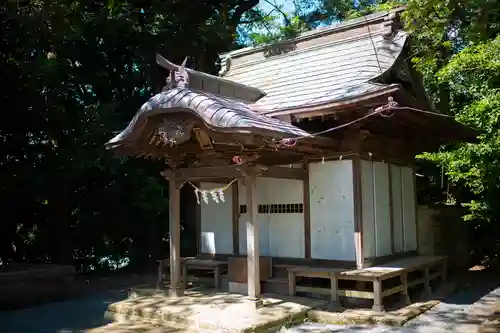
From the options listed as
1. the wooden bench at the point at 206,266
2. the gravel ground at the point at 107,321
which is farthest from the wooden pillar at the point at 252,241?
the wooden bench at the point at 206,266

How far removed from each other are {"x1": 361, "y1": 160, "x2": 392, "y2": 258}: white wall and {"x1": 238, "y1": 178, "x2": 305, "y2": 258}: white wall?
46.4 inches

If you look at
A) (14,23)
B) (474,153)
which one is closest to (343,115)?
(474,153)

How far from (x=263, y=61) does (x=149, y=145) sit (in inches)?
193

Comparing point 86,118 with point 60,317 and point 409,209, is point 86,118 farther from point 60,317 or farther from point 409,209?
point 409,209

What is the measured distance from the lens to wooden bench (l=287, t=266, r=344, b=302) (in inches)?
314

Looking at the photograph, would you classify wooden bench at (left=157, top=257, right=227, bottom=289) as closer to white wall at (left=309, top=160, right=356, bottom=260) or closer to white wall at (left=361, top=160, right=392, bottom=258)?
white wall at (left=309, top=160, right=356, bottom=260)

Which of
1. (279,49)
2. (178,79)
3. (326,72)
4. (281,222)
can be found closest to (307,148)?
(281,222)

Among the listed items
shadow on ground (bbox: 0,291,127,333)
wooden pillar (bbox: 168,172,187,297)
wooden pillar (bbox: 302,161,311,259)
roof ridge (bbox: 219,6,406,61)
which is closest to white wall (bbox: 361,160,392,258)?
wooden pillar (bbox: 302,161,311,259)

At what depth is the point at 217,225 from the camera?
10391mm

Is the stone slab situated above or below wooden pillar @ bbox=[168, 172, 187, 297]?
below

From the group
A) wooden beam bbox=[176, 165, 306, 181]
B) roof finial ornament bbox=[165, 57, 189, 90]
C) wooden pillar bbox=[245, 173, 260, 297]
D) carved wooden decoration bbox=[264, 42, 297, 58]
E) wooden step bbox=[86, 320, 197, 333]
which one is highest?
carved wooden decoration bbox=[264, 42, 297, 58]

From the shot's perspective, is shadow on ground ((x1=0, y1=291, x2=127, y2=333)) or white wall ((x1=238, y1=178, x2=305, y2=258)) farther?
white wall ((x1=238, y1=178, x2=305, y2=258))

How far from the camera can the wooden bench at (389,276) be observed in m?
7.67

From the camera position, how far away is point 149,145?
8391mm
